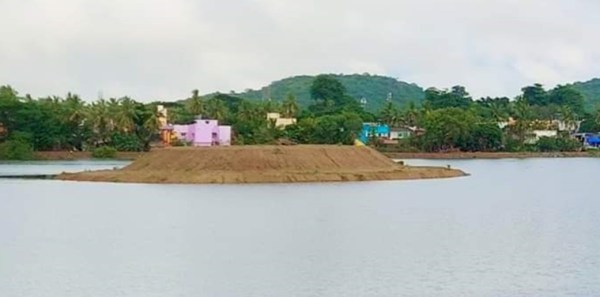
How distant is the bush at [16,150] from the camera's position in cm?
12281

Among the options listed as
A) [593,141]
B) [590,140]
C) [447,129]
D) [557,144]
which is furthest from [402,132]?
[593,141]

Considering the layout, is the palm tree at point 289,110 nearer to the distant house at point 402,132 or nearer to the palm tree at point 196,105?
the distant house at point 402,132

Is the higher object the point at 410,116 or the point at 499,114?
the point at 499,114

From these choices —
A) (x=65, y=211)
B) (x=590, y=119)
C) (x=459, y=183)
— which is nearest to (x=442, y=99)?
(x=590, y=119)

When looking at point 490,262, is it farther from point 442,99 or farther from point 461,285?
point 442,99

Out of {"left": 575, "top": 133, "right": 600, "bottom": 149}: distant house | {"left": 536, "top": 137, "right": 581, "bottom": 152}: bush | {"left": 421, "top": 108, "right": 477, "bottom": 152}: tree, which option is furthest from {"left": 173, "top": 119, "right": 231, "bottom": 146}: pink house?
{"left": 575, "top": 133, "right": 600, "bottom": 149}: distant house

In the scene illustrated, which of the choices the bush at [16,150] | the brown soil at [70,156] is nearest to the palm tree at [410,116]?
the brown soil at [70,156]

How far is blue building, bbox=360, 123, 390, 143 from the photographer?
14900cm

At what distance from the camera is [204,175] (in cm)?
8731

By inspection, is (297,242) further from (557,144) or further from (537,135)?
(537,135)

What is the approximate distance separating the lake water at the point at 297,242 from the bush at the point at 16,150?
46.1m

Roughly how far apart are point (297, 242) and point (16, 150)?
279 feet

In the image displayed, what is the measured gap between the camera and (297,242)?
1702 inches

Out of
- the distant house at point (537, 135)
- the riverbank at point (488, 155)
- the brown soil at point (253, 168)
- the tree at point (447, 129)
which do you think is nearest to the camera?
the brown soil at point (253, 168)
